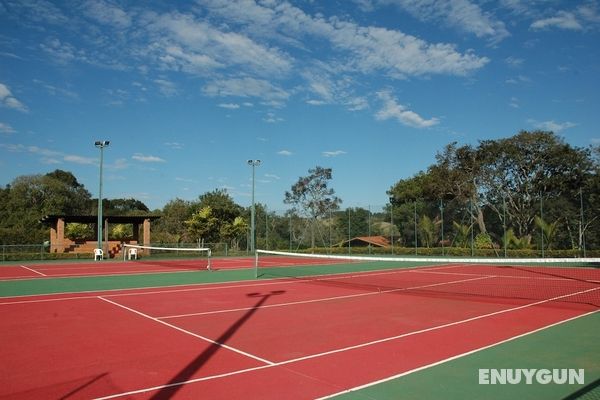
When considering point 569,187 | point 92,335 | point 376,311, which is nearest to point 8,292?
point 92,335

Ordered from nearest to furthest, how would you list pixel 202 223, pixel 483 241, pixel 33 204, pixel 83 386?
pixel 83 386 < pixel 483 241 < pixel 202 223 < pixel 33 204

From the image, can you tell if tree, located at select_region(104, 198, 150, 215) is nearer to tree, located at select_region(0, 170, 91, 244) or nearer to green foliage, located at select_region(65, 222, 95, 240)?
tree, located at select_region(0, 170, 91, 244)

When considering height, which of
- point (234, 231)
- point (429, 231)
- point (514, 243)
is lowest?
point (514, 243)

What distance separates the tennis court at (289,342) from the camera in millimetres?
5543

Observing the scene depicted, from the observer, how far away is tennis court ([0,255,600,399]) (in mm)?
5543

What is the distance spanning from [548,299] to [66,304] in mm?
12426

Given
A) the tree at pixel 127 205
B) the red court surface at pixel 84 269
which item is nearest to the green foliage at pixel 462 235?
the red court surface at pixel 84 269

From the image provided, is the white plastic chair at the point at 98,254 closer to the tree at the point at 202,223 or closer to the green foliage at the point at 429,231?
the tree at the point at 202,223

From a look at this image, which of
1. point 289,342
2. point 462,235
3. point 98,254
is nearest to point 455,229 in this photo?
point 462,235

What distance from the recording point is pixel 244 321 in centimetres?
962

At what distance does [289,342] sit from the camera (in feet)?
25.4

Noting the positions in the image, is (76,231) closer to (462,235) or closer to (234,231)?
(234,231)

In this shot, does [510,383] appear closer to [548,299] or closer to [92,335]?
[92,335]

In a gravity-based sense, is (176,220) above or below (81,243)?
above
